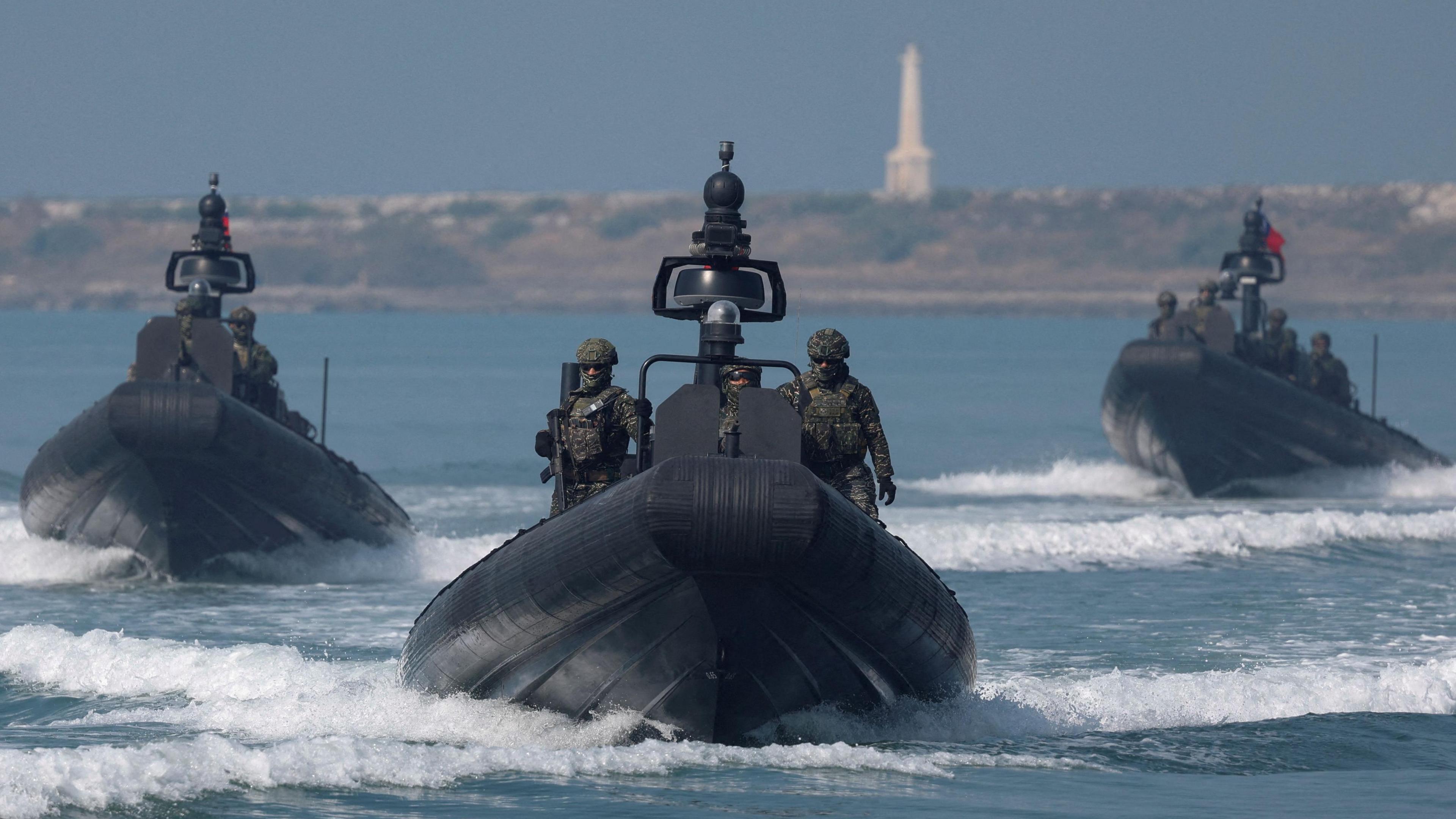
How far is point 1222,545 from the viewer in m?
26.5

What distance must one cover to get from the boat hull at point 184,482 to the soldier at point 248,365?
86 centimetres

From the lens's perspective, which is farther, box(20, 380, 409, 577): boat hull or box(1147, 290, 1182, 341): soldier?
box(1147, 290, 1182, 341): soldier

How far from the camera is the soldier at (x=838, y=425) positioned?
1219 cm

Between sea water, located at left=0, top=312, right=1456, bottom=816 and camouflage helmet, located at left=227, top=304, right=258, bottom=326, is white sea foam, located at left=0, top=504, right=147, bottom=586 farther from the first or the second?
camouflage helmet, located at left=227, top=304, right=258, bottom=326

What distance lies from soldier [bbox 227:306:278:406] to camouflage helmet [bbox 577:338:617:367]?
9226mm

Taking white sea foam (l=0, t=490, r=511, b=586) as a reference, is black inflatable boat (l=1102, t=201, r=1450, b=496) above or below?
above

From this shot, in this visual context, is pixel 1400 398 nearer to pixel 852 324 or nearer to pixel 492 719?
pixel 492 719

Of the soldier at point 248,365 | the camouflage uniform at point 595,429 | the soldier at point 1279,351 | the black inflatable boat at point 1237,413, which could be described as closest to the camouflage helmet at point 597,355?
the camouflage uniform at point 595,429

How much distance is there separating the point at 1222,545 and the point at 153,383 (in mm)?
13320

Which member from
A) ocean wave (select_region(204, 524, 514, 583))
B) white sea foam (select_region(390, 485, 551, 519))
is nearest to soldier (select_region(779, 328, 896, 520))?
ocean wave (select_region(204, 524, 514, 583))

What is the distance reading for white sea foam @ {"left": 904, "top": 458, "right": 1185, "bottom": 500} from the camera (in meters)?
35.0

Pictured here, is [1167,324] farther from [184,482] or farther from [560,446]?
[560,446]

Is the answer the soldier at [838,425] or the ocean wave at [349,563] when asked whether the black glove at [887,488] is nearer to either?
the soldier at [838,425]

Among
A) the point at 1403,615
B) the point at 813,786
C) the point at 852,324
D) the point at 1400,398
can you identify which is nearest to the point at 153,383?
the point at 813,786
